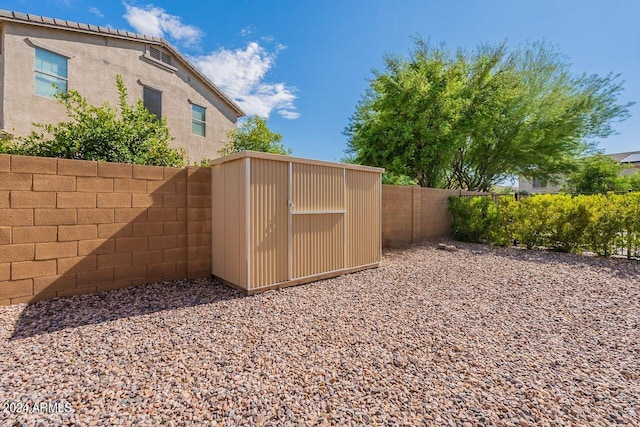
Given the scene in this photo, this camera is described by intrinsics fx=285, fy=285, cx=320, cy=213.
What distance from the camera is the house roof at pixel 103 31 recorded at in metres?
7.21

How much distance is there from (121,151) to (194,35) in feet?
23.5

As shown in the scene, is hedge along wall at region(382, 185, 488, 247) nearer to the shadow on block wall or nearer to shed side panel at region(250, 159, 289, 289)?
shed side panel at region(250, 159, 289, 289)

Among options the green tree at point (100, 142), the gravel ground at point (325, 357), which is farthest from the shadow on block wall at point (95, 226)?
the green tree at point (100, 142)

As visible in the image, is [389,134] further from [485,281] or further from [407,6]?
[485,281]

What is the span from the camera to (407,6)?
7832 mm

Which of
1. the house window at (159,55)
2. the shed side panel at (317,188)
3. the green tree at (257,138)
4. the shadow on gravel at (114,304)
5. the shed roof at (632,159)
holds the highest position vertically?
the house window at (159,55)

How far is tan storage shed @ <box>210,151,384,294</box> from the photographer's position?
4.08 m

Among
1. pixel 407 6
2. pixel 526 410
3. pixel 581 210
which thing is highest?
pixel 407 6

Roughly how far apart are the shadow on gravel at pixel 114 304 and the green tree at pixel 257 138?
6.56m

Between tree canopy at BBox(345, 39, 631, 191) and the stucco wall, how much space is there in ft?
20.6

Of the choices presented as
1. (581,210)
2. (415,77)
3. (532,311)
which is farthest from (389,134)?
(532,311)

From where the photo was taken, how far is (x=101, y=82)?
28.9ft

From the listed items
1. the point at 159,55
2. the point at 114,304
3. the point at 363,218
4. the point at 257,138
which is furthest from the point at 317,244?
the point at 159,55

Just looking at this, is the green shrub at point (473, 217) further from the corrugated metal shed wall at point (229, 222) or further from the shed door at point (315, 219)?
the corrugated metal shed wall at point (229, 222)
